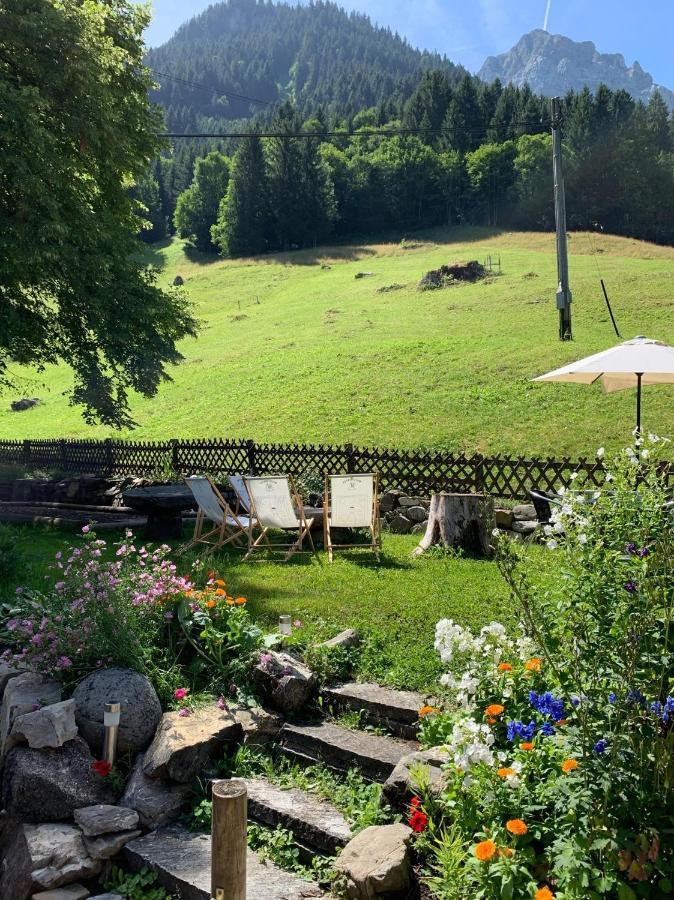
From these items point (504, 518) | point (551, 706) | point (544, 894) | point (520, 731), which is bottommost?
point (504, 518)

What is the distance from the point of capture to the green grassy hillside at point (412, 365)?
55.5 feet

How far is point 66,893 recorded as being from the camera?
3.45 m

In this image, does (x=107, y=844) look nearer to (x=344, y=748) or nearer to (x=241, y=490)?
(x=344, y=748)

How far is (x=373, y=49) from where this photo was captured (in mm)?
199125

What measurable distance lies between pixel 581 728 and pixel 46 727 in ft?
9.31

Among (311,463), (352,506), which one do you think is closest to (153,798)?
(352,506)

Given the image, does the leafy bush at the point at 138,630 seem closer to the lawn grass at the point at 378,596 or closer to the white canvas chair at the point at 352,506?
the lawn grass at the point at 378,596

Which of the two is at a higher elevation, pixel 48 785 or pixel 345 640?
pixel 345 640

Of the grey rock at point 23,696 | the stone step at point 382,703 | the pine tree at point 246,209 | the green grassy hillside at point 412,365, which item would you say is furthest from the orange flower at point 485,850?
the pine tree at point 246,209

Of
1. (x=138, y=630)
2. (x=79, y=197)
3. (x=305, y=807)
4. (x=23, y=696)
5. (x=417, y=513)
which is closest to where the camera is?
(x=305, y=807)

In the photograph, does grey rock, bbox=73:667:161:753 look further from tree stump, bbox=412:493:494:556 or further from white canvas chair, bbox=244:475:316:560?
tree stump, bbox=412:493:494:556

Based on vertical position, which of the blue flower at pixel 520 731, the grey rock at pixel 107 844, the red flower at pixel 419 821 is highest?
the blue flower at pixel 520 731

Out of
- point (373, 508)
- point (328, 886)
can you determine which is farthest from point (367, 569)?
point (328, 886)

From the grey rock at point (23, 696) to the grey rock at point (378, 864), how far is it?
2.05 meters
